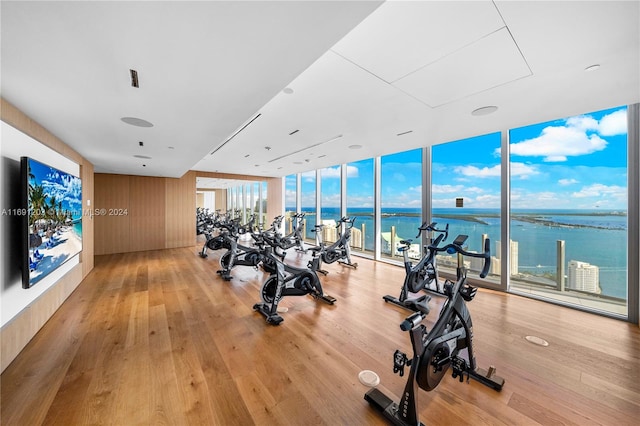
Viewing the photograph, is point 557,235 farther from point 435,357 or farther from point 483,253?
point 435,357

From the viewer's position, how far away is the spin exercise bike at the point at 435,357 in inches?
56.9

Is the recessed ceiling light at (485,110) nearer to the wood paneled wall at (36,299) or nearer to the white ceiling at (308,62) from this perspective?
the white ceiling at (308,62)

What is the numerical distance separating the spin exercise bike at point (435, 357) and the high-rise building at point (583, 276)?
288 centimetres

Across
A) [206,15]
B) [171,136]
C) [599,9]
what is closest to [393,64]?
[599,9]

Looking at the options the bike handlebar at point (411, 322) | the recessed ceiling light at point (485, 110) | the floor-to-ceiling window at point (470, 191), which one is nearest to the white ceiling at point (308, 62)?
the recessed ceiling light at point (485, 110)

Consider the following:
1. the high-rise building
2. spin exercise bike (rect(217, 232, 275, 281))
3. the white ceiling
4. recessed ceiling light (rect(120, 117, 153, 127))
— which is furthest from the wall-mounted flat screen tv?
the high-rise building

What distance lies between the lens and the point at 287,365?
2.07m

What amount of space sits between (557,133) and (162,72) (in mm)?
5229

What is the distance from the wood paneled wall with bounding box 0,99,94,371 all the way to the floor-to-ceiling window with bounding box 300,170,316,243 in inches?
228

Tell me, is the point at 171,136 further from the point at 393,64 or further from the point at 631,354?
the point at 631,354

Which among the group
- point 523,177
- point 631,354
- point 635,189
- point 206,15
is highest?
point 206,15

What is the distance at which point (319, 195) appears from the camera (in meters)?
8.19

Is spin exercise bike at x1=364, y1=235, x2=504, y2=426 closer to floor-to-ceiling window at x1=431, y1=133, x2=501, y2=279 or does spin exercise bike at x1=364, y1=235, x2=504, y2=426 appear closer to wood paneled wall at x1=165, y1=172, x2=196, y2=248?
floor-to-ceiling window at x1=431, y1=133, x2=501, y2=279

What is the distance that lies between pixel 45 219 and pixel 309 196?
6.75m
